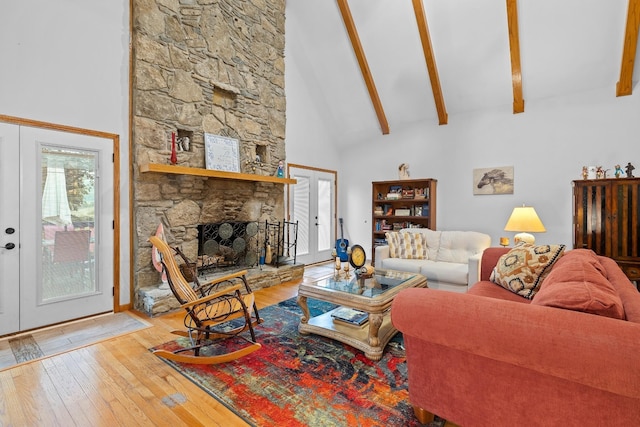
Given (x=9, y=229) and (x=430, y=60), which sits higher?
(x=430, y=60)

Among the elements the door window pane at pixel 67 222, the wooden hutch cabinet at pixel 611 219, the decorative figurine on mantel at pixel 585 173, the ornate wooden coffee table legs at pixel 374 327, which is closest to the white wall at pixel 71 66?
the door window pane at pixel 67 222

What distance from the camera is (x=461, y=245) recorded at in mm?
4527

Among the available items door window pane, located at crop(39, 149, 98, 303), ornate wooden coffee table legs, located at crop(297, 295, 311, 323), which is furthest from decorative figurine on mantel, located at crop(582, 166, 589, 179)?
door window pane, located at crop(39, 149, 98, 303)

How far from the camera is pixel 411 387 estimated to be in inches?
68.1

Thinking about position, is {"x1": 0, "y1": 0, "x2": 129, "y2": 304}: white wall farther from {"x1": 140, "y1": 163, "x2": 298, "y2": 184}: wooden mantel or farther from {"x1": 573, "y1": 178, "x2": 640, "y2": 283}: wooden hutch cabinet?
{"x1": 573, "y1": 178, "x2": 640, "y2": 283}: wooden hutch cabinet

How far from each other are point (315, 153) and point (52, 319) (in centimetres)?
510

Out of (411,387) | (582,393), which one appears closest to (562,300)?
(582,393)

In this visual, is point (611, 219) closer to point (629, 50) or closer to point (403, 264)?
point (629, 50)

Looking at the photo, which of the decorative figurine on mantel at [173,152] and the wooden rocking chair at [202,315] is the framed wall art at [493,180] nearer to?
the wooden rocking chair at [202,315]

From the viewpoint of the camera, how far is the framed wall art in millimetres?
5406

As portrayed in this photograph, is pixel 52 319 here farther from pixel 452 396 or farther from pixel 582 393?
pixel 582 393

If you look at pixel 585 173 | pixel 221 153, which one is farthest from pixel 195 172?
pixel 585 173

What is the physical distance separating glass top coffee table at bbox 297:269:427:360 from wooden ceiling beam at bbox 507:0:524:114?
12.7 ft

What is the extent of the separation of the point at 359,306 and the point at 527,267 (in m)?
1.50
